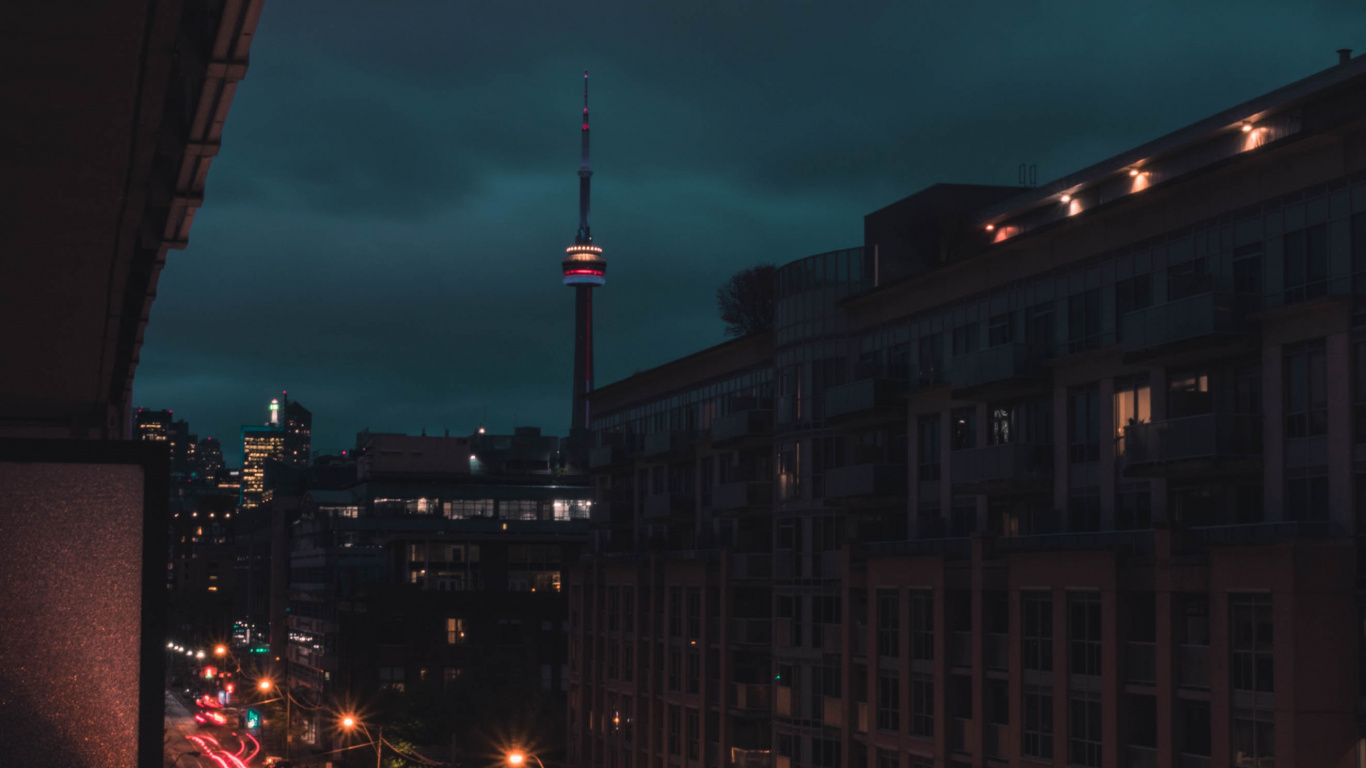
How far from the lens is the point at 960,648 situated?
5150 centimetres

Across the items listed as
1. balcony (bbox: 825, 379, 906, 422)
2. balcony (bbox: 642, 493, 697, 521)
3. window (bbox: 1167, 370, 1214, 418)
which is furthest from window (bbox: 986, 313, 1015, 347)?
balcony (bbox: 642, 493, 697, 521)

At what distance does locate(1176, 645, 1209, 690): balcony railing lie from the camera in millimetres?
39688

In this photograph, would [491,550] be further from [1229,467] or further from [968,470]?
[1229,467]

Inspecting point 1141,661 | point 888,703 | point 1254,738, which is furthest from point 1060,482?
point 1254,738

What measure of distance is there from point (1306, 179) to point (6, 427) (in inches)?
1219

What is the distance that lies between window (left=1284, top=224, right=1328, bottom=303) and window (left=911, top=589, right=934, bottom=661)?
18317 mm

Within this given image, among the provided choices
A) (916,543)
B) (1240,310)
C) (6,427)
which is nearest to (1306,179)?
(1240,310)

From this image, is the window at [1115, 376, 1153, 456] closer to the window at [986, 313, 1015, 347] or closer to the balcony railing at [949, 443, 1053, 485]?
the balcony railing at [949, 443, 1053, 485]

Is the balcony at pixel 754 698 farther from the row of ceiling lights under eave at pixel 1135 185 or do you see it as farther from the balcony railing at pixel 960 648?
the row of ceiling lights under eave at pixel 1135 185

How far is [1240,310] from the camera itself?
4006 centimetres

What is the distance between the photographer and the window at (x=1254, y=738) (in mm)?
37062

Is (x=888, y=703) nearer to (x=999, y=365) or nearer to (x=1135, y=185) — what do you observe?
(x=999, y=365)

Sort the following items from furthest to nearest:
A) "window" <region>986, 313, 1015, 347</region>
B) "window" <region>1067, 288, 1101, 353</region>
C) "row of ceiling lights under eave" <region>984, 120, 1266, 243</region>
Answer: "window" <region>986, 313, 1015, 347</region> → "row of ceiling lights under eave" <region>984, 120, 1266, 243</region> → "window" <region>1067, 288, 1101, 353</region>

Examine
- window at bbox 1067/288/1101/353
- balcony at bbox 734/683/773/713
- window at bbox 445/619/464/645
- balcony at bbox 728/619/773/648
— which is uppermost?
window at bbox 1067/288/1101/353
